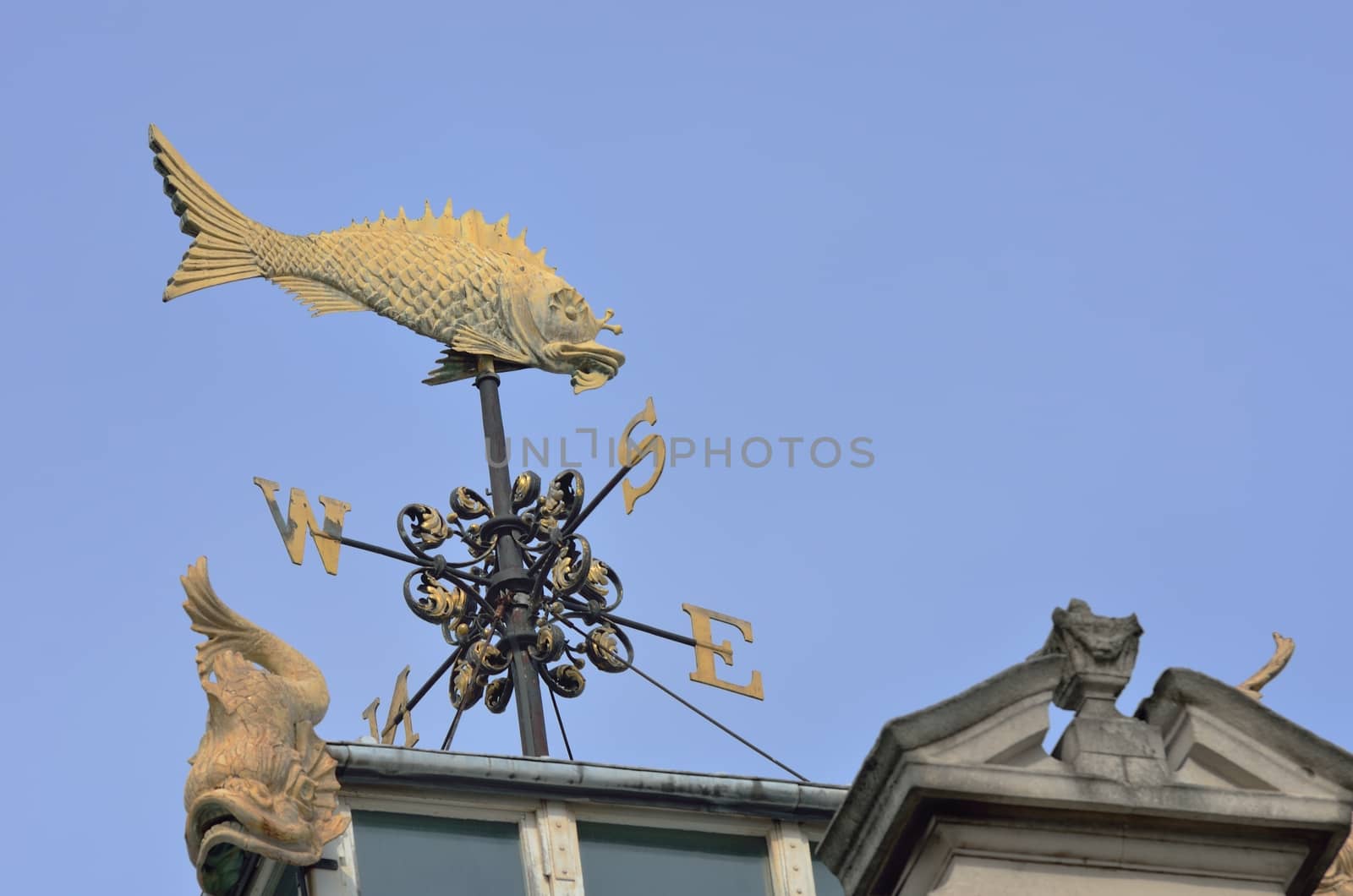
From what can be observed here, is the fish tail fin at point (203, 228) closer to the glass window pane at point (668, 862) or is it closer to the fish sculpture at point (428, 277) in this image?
the fish sculpture at point (428, 277)

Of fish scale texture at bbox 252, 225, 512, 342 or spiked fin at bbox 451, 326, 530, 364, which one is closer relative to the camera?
spiked fin at bbox 451, 326, 530, 364

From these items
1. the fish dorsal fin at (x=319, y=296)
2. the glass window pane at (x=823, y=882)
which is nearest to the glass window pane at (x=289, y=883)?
the glass window pane at (x=823, y=882)

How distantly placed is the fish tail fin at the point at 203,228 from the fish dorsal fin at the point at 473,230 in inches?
35.5

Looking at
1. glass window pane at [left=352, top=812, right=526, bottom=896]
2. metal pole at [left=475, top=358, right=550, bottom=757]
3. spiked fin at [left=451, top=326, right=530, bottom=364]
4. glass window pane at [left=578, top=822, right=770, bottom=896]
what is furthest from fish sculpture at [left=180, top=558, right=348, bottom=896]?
spiked fin at [left=451, top=326, right=530, bottom=364]

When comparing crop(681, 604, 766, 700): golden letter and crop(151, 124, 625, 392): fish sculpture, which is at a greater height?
crop(151, 124, 625, 392): fish sculpture

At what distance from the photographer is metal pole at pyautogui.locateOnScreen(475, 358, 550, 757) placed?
19.4 metres

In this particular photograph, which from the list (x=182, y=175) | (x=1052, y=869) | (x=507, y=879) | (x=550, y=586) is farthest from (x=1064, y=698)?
(x=182, y=175)

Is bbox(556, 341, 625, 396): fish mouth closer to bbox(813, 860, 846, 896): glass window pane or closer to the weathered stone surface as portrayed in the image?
bbox(813, 860, 846, 896): glass window pane

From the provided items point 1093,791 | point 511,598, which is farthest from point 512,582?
point 1093,791

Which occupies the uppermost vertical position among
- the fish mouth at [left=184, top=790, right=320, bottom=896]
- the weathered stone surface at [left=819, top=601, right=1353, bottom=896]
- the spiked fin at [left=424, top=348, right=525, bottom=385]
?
the spiked fin at [left=424, top=348, right=525, bottom=385]

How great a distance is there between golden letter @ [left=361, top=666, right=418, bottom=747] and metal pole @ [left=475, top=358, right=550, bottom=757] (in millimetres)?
764

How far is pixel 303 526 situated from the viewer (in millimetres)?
20047

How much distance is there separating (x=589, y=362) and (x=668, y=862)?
15.8 ft

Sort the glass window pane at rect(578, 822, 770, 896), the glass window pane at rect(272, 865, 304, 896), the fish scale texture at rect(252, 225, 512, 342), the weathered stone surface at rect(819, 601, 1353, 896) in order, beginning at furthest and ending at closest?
the fish scale texture at rect(252, 225, 512, 342), the glass window pane at rect(578, 822, 770, 896), the glass window pane at rect(272, 865, 304, 896), the weathered stone surface at rect(819, 601, 1353, 896)
